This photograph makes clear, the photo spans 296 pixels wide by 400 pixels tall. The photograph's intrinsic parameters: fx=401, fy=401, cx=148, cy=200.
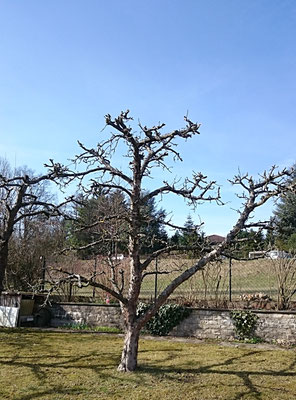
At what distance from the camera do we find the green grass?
4.99m

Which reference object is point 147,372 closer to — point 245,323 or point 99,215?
point 245,323

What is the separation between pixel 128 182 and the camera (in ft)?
20.9

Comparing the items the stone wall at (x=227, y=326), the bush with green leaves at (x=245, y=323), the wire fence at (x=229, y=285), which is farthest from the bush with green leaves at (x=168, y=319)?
the bush with green leaves at (x=245, y=323)

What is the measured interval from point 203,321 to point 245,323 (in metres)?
1.10

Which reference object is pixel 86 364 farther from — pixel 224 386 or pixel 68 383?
pixel 224 386

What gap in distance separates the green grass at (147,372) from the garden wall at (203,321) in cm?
106

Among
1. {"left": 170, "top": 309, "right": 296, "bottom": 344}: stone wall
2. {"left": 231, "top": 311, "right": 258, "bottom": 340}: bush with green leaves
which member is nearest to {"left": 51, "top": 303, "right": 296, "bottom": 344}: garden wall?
{"left": 170, "top": 309, "right": 296, "bottom": 344}: stone wall

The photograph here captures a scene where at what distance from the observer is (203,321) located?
10.1m

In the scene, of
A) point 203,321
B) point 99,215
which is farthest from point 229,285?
point 99,215

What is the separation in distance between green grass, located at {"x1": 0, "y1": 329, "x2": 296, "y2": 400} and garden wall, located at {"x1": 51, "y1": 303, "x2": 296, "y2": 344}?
3.49ft

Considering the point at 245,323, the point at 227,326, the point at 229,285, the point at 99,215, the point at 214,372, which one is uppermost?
the point at 99,215

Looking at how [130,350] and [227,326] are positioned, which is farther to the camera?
[227,326]

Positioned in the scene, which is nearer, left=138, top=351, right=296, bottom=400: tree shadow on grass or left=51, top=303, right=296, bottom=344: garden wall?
left=138, top=351, right=296, bottom=400: tree shadow on grass

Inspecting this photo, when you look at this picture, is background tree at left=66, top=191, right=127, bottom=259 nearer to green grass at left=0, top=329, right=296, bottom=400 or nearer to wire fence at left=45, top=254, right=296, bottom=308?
wire fence at left=45, top=254, right=296, bottom=308
